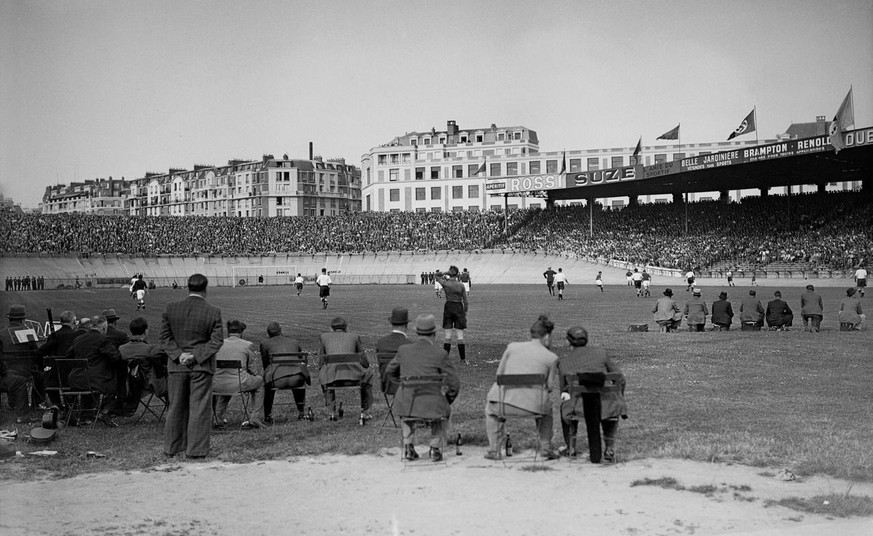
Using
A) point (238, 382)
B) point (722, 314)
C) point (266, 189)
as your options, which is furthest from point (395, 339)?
point (266, 189)

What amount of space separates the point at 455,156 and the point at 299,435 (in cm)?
11575

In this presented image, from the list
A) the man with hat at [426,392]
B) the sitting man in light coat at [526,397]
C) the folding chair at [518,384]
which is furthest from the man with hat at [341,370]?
the folding chair at [518,384]

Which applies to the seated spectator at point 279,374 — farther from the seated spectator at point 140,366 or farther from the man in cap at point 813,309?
the man in cap at point 813,309

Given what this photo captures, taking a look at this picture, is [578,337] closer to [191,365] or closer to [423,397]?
[423,397]

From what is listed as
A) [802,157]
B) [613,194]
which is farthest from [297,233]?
[802,157]

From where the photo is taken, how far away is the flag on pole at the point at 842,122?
171ft

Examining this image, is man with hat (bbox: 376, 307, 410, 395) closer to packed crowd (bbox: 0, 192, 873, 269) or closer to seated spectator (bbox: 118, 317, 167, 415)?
seated spectator (bbox: 118, 317, 167, 415)

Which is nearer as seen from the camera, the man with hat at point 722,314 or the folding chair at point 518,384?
the folding chair at point 518,384

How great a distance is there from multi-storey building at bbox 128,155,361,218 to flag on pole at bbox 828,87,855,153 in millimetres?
108555

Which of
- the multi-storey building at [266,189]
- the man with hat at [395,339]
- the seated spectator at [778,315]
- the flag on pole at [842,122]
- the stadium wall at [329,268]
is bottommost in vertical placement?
the seated spectator at [778,315]

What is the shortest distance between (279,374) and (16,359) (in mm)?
4223

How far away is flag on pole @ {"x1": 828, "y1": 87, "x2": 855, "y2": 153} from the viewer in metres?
52.0

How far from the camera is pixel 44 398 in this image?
13656mm

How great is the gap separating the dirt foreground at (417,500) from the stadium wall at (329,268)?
56029 millimetres
